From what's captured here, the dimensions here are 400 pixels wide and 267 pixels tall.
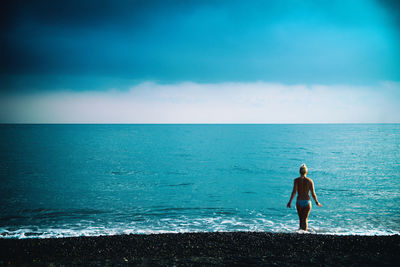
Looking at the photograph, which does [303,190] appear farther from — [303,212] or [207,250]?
[207,250]

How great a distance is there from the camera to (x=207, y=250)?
27.7ft

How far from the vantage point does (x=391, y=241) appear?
9.11 m

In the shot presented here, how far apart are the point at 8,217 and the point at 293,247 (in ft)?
49.9

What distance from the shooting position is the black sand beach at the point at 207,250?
7641 mm

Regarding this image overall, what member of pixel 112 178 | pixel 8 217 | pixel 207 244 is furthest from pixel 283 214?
pixel 112 178

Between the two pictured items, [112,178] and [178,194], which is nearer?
[178,194]

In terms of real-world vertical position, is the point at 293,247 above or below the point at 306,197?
below

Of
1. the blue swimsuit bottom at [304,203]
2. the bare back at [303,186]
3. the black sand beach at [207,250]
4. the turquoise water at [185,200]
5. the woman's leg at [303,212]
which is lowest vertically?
the turquoise water at [185,200]

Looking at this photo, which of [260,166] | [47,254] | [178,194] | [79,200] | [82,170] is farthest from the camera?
[260,166]

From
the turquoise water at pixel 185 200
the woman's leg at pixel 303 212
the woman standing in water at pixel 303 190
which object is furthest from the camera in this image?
the turquoise water at pixel 185 200

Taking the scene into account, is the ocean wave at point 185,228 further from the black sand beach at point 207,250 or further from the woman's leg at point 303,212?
the black sand beach at point 207,250

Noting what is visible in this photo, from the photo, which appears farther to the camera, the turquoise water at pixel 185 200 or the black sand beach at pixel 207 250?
the turquoise water at pixel 185 200

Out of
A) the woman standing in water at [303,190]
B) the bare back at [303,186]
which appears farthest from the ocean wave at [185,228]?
the bare back at [303,186]

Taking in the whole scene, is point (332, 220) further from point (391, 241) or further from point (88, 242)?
point (88, 242)
